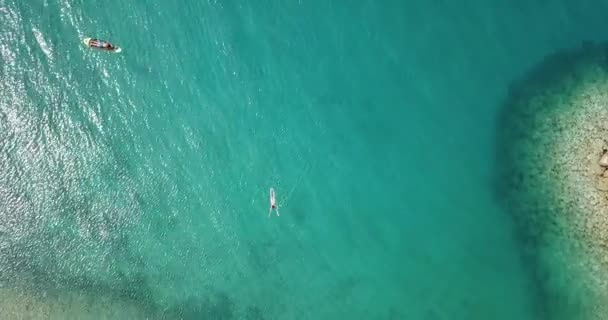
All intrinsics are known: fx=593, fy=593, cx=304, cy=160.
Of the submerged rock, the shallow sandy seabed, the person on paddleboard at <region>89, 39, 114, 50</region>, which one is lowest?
the shallow sandy seabed

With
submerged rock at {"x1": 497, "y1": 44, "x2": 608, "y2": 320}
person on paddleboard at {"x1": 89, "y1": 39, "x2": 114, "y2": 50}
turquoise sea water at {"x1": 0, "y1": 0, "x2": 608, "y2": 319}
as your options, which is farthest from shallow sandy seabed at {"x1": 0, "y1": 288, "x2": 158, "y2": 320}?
submerged rock at {"x1": 497, "y1": 44, "x2": 608, "y2": 320}

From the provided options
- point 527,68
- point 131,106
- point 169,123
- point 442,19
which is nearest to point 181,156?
point 169,123

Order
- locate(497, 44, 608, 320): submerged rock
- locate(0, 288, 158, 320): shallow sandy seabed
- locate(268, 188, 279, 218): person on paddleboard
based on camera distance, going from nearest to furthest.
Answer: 1. locate(497, 44, 608, 320): submerged rock
2. locate(0, 288, 158, 320): shallow sandy seabed
3. locate(268, 188, 279, 218): person on paddleboard

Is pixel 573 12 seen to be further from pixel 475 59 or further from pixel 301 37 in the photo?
pixel 301 37

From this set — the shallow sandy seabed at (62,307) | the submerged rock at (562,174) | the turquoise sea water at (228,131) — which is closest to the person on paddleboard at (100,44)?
the turquoise sea water at (228,131)

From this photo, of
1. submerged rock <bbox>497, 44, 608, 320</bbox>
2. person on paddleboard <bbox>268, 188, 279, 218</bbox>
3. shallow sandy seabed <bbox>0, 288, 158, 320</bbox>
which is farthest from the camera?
person on paddleboard <bbox>268, 188, 279, 218</bbox>

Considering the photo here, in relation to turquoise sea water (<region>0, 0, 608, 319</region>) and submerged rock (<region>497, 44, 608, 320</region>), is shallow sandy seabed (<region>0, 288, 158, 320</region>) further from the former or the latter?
submerged rock (<region>497, 44, 608, 320</region>)

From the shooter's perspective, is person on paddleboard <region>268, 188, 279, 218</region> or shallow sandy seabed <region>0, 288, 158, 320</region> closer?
shallow sandy seabed <region>0, 288, 158, 320</region>

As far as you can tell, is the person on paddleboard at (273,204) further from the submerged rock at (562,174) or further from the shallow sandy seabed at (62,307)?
the submerged rock at (562,174)
